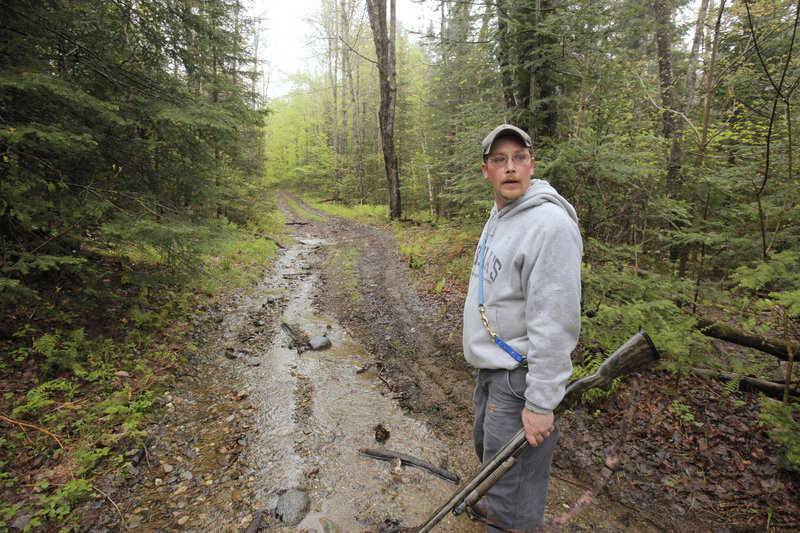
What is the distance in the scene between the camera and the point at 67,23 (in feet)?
13.9

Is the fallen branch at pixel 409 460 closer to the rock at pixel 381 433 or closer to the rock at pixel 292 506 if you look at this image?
the rock at pixel 381 433

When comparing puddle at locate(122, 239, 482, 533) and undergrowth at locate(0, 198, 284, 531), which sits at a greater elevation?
undergrowth at locate(0, 198, 284, 531)

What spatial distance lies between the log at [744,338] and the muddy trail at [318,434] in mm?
2306

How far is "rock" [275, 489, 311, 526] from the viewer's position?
2.73m

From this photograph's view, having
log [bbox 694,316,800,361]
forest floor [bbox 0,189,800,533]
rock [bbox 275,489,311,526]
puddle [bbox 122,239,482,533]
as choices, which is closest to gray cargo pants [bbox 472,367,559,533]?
puddle [bbox 122,239,482,533]

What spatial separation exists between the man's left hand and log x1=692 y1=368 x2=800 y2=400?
329cm

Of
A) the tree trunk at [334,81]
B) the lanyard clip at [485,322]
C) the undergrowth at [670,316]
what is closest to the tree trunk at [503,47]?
the undergrowth at [670,316]

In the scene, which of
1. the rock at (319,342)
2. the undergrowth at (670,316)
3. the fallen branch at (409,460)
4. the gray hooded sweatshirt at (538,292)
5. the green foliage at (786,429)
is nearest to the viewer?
the gray hooded sweatshirt at (538,292)

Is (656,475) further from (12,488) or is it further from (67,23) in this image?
(67,23)

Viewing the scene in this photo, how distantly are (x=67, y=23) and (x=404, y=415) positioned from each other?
630cm

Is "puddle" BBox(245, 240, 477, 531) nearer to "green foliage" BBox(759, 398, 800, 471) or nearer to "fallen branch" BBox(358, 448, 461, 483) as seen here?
"fallen branch" BBox(358, 448, 461, 483)

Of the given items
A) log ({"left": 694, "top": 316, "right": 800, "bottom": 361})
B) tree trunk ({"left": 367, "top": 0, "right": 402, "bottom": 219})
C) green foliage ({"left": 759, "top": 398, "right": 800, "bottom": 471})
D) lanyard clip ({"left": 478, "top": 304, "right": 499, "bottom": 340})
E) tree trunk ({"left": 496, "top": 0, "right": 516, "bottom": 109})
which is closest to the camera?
lanyard clip ({"left": 478, "top": 304, "right": 499, "bottom": 340})

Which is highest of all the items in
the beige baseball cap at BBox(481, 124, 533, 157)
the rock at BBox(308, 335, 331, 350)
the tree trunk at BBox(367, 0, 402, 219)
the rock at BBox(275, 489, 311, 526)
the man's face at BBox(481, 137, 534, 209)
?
the tree trunk at BBox(367, 0, 402, 219)

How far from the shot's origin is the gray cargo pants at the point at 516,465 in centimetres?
192
